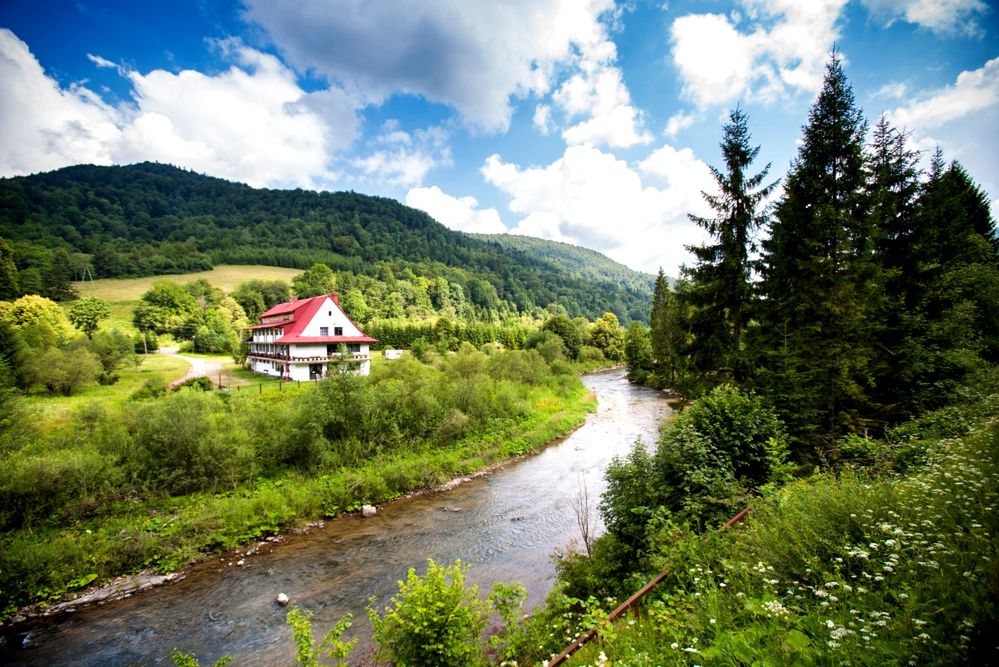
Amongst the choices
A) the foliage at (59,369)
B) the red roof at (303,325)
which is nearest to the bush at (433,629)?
the foliage at (59,369)

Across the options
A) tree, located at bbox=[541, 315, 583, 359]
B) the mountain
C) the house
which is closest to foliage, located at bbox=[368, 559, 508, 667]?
the house

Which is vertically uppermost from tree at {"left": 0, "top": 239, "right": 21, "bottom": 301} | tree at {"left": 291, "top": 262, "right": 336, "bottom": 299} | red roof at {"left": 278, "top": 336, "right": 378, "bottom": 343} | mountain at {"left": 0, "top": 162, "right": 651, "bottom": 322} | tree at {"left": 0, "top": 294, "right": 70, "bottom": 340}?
mountain at {"left": 0, "top": 162, "right": 651, "bottom": 322}

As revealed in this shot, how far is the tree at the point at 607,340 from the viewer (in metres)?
75.1

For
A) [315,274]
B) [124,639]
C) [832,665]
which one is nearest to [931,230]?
[832,665]

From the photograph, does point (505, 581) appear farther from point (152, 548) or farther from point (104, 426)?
point (104, 426)

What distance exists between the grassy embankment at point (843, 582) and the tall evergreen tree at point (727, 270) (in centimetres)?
827

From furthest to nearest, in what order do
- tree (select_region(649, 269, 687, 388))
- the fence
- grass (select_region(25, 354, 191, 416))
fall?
tree (select_region(649, 269, 687, 388))
grass (select_region(25, 354, 191, 416))
the fence

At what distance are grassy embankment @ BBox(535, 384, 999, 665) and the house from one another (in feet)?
115

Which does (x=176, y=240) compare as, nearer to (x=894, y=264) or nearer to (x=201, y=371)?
(x=201, y=371)

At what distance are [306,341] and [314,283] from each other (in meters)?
68.7

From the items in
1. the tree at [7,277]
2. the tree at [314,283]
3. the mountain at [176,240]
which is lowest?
the tree at [7,277]

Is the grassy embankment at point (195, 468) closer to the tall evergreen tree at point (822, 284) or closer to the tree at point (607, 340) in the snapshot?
the tall evergreen tree at point (822, 284)

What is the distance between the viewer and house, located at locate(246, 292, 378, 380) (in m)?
39.2

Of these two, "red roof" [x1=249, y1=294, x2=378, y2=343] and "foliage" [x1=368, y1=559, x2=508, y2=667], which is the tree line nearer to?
"foliage" [x1=368, y1=559, x2=508, y2=667]
